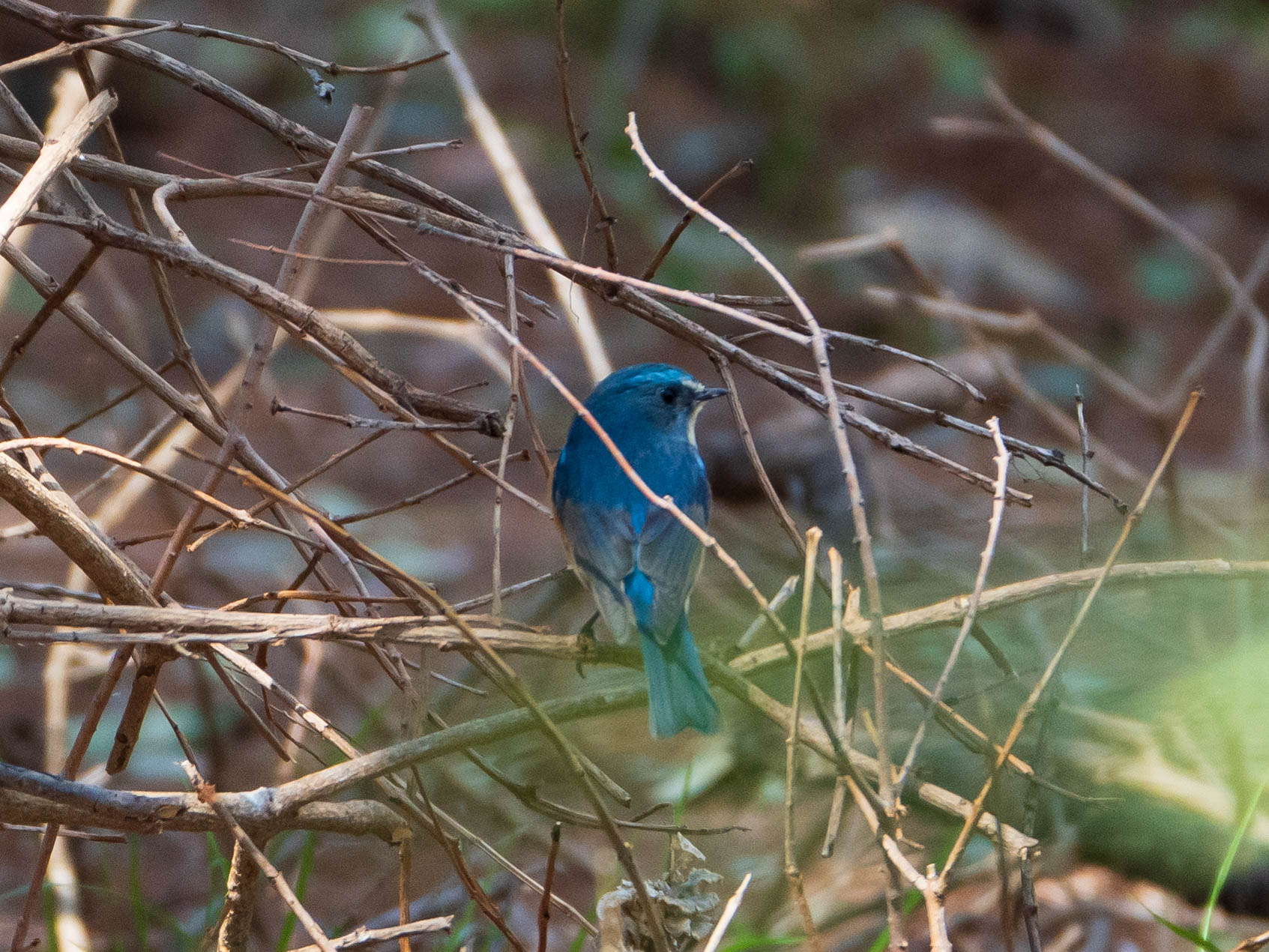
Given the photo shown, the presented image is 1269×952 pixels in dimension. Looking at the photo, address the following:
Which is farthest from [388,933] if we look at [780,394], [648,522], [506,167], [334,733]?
[780,394]

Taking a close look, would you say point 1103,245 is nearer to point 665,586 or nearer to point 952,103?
point 952,103

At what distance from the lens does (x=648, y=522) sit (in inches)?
111

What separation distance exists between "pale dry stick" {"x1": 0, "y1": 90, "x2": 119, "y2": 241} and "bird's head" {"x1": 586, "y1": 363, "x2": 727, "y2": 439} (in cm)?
156

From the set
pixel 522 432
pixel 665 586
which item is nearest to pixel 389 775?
pixel 665 586

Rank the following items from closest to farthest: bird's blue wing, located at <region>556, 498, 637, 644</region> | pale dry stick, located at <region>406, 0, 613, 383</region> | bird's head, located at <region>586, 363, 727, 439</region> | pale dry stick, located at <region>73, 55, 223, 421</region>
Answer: pale dry stick, located at <region>73, 55, 223, 421</region>
pale dry stick, located at <region>406, 0, 613, 383</region>
bird's blue wing, located at <region>556, 498, 637, 644</region>
bird's head, located at <region>586, 363, 727, 439</region>

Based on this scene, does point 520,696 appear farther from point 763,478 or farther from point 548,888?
point 763,478

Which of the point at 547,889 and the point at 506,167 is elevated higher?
the point at 506,167

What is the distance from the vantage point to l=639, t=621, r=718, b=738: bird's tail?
2283 mm

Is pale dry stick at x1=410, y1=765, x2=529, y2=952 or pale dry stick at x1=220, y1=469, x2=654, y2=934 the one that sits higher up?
pale dry stick at x1=220, y1=469, x2=654, y2=934

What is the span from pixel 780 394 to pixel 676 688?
20.8ft

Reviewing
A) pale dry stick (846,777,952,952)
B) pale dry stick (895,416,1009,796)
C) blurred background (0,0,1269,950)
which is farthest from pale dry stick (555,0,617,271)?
pale dry stick (846,777,952,952)

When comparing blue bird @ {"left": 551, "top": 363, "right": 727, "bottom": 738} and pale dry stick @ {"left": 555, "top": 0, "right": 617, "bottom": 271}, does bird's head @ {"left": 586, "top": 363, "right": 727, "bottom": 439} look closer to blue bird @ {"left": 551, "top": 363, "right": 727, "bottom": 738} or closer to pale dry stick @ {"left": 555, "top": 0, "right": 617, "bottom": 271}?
blue bird @ {"left": 551, "top": 363, "right": 727, "bottom": 738}

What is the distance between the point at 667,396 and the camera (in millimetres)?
3195

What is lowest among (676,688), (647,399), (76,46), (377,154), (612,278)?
(676,688)
